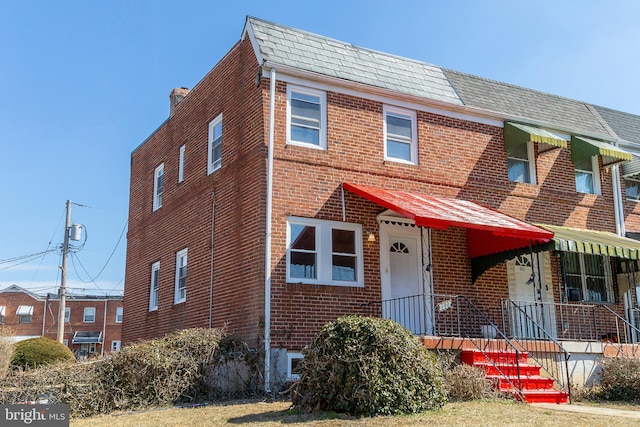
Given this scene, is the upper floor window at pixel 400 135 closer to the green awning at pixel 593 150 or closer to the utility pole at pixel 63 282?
the green awning at pixel 593 150

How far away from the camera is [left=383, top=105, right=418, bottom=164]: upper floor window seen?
49.8 ft

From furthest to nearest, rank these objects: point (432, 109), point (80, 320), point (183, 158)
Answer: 1. point (80, 320)
2. point (183, 158)
3. point (432, 109)

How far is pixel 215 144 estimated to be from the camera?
16.2m

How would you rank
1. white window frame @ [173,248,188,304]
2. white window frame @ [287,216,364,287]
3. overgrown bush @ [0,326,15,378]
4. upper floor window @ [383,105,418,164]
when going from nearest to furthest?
white window frame @ [287,216,364,287]
upper floor window @ [383,105,418,164]
white window frame @ [173,248,188,304]
overgrown bush @ [0,326,15,378]

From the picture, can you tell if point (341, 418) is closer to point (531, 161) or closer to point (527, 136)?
point (527, 136)

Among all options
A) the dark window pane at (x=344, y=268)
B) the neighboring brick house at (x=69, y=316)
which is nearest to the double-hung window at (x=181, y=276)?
the dark window pane at (x=344, y=268)

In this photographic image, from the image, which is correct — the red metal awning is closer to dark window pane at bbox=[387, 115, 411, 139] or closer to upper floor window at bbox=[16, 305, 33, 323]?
dark window pane at bbox=[387, 115, 411, 139]

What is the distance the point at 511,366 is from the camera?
11.8 metres

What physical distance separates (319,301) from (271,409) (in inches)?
130

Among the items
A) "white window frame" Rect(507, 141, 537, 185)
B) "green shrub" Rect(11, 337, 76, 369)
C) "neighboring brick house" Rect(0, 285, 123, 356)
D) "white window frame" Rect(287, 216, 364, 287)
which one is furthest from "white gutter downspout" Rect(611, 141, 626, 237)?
"neighboring brick house" Rect(0, 285, 123, 356)

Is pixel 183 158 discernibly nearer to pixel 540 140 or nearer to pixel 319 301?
pixel 319 301

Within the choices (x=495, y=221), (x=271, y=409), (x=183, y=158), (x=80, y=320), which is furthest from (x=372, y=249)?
(x=80, y=320)

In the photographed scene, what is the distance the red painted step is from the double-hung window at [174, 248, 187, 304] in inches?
303

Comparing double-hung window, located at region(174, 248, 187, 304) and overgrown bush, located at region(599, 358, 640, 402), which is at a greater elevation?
double-hung window, located at region(174, 248, 187, 304)
